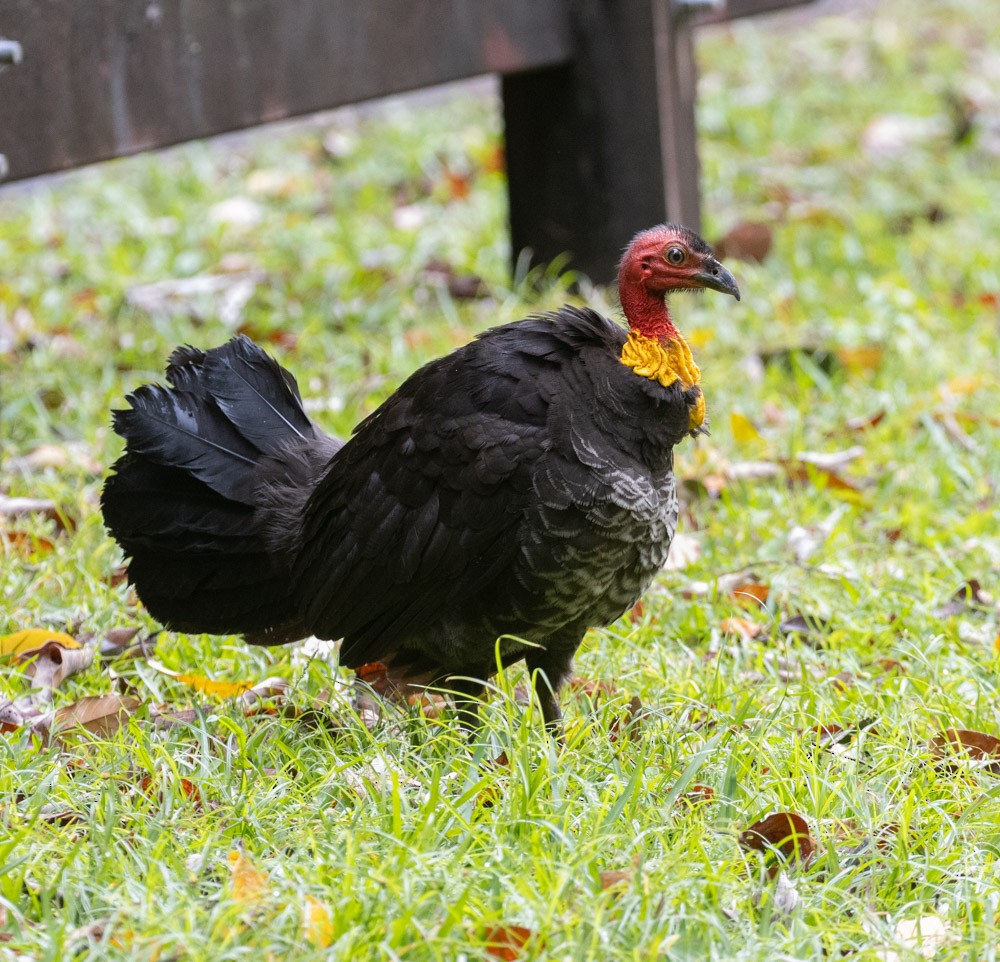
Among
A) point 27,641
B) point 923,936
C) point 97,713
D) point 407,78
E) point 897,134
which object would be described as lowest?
point 923,936

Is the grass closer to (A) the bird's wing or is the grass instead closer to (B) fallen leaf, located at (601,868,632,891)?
(B) fallen leaf, located at (601,868,632,891)

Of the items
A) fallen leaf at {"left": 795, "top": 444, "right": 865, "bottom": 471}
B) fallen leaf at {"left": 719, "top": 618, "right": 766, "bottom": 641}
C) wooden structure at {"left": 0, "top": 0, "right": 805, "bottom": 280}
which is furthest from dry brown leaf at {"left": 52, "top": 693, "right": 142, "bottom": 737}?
fallen leaf at {"left": 795, "top": 444, "right": 865, "bottom": 471}

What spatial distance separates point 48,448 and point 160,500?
126 cm

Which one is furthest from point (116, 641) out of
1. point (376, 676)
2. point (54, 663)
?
point (376, 676)

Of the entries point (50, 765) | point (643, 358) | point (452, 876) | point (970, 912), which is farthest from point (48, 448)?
point (970, 912)

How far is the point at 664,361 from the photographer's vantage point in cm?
300

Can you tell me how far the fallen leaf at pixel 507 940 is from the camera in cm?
219

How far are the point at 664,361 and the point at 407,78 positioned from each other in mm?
2339

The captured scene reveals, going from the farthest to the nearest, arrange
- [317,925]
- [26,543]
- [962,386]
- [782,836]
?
[962,386] < [26,543] < [782,836] < [317,925]

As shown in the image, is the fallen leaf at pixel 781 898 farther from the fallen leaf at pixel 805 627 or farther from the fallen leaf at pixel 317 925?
the fallen leaf at pixel 805 627

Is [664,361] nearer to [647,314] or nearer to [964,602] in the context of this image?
[647,314]

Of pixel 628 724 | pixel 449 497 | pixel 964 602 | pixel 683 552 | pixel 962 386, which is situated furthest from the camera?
pixel 962 386

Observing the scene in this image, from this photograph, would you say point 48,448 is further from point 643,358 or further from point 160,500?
point 643,358

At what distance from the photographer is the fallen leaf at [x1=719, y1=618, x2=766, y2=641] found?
356 cm
